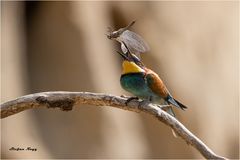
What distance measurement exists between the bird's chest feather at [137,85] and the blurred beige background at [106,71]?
1814mm

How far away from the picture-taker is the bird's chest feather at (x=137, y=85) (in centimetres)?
235

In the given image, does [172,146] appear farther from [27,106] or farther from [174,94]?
[27,106]

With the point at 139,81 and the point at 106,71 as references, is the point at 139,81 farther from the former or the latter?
the point at 106,71

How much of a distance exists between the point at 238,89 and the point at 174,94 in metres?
0.81

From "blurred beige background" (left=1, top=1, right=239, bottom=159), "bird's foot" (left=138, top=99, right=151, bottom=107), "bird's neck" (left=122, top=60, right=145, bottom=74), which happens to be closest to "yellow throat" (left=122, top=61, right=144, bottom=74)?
"bird's neck" (left=122, top=60, right=145, bottom=74)

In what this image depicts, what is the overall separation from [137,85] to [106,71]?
248 centimetres

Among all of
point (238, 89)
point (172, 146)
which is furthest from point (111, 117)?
point (238, 89)

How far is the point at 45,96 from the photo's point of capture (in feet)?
7.36

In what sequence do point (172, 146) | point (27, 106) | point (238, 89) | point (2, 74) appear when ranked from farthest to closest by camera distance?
1. point (238, 89)
2. point (172, 146)
3. point (2, 74)
4. point (27, 106)

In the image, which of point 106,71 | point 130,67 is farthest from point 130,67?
point 106,71

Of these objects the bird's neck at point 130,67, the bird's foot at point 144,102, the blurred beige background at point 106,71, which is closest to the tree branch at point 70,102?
the bird's foot at point 144,102

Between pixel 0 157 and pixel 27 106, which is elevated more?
pixel 27 106

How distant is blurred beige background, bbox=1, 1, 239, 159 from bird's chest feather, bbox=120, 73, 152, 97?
1814mm

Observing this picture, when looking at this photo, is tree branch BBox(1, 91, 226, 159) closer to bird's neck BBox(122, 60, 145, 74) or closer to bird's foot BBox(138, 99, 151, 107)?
bird's foot BBox(138, 99, 151, 107)
